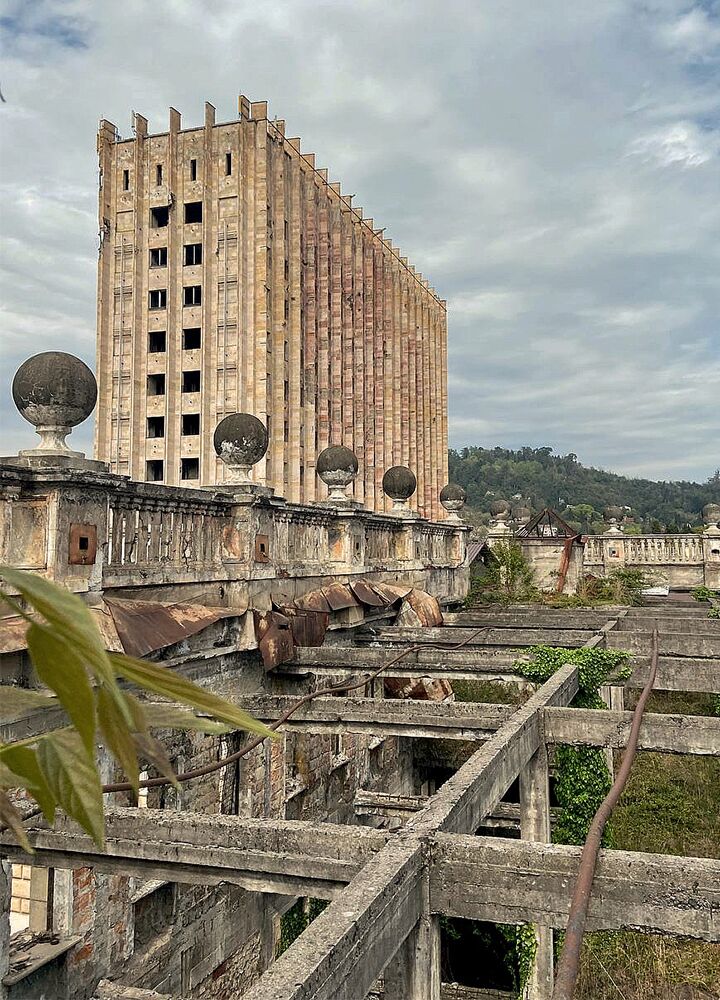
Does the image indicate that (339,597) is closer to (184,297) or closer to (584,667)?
(584,667)

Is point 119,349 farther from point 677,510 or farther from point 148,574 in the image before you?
point 677,510

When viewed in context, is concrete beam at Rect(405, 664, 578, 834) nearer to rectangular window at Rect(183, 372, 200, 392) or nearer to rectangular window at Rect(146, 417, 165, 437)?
rectangular window at Rect(183, 372, 200, 392)

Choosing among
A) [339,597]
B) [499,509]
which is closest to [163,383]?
[499,509]

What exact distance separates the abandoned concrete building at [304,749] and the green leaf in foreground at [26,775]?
4 centimetres

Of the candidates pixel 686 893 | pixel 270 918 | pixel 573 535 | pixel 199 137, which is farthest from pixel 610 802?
pixel 199 137

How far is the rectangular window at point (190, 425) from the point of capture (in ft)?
114

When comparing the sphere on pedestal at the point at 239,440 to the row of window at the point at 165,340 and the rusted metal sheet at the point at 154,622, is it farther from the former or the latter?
the row of window at the point at 165,340

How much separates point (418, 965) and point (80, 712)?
12.3 feet

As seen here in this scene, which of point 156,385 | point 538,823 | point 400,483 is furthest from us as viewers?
point 156,385

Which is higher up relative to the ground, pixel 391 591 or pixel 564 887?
pixel 391 591

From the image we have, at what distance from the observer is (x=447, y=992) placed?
855cm

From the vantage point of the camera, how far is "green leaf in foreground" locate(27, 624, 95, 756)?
46 cm

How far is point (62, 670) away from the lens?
0.47m

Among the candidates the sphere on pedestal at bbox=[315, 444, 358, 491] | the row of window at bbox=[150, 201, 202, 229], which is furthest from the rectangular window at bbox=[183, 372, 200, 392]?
the sphere on pedestal at bbox=[315, 444, 358, 491]
